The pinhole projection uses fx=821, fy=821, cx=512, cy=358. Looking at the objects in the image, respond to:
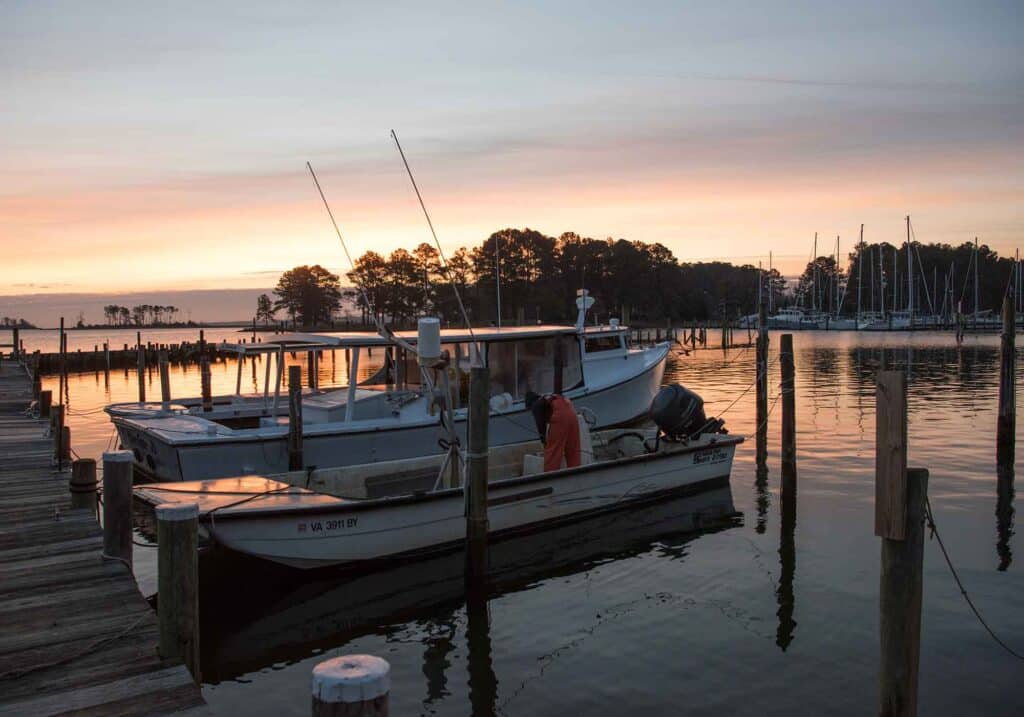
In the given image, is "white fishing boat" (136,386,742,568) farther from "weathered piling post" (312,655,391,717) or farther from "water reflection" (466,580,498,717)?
"weathered piling post" (312,655,391,717)

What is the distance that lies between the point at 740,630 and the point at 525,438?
9.22 meters

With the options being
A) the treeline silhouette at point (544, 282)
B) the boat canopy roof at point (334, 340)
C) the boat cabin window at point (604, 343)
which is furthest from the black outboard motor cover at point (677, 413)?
the treeline silhouette at point (544, 282)

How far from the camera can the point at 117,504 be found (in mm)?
8055

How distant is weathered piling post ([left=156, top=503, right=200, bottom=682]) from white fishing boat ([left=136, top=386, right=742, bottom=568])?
3.42 metres

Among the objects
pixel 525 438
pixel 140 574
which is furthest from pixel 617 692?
pixel 525 438

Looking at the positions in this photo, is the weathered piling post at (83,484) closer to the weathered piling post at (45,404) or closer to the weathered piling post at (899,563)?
the weathered piling post at (899,563)

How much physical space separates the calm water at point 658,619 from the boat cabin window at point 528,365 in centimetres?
475

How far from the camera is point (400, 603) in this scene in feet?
33.3

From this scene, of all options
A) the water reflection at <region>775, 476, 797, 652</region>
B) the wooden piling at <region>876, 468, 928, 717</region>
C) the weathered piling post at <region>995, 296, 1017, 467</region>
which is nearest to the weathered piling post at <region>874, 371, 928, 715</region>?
the wooden piling at <region>876, 468, 928, 717</region>

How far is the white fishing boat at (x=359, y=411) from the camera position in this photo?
14188 millimetres

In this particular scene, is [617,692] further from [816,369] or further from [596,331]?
[816,369]

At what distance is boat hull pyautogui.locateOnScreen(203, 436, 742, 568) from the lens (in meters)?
9.98

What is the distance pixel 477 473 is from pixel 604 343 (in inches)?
528

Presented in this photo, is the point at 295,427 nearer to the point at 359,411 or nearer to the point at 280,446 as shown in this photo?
the point at 280,446
